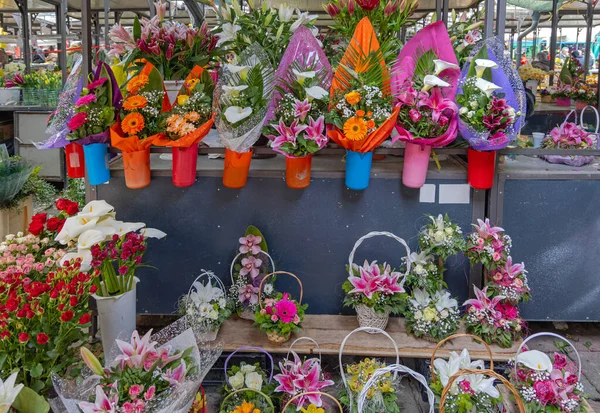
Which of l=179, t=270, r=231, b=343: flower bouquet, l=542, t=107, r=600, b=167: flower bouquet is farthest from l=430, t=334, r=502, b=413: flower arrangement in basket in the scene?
l=542, t=107, r=600, b=167: flower bouquet

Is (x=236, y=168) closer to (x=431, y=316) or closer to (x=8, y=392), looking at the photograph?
(x=431, y=316)

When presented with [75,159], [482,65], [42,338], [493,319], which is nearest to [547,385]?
[493,319]

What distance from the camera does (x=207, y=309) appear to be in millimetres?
2256

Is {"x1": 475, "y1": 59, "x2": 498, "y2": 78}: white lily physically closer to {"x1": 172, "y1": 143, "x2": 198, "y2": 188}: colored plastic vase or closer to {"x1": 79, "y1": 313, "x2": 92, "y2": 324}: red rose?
{"x1": 172, "y1": 143, "x2": 198, "y2": 188}: colored plastic vase

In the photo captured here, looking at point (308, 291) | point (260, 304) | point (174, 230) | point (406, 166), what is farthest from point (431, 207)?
point (174, 230)

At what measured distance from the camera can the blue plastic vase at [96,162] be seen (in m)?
2.30

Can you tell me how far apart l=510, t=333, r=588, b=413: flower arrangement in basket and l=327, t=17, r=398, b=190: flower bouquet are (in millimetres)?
869

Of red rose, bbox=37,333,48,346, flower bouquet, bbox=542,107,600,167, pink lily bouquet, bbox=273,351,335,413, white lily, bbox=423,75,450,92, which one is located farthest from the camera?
flower bouquet, bbox=542,107,600,167

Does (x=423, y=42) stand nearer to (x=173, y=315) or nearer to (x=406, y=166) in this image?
(x=406, y=166)

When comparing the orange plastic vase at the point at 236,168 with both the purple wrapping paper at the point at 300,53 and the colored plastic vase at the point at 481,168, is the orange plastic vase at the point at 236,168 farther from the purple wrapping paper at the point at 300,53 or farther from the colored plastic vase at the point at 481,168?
the colored plastic vase at the point at 481,168

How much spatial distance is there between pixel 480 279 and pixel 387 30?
1.13 metres

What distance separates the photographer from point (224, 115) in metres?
2.13

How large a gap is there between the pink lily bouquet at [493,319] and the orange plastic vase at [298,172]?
806 millimetres

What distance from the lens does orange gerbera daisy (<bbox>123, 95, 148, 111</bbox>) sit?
215 cm
